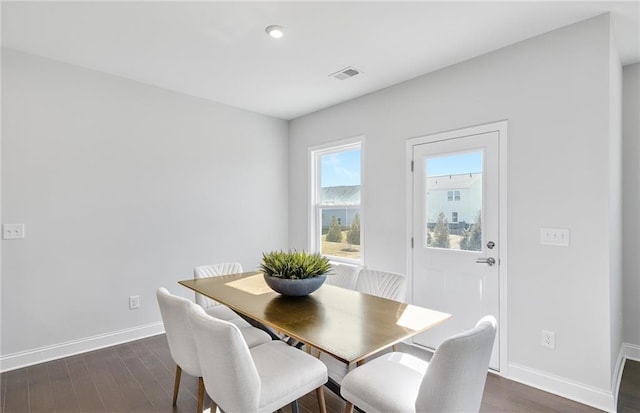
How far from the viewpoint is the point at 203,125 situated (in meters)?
3.94

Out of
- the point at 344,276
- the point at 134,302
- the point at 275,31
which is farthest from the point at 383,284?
the point at 134,302

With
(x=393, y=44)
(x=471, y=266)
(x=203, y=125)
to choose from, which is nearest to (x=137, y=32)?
(x=203, y=125)

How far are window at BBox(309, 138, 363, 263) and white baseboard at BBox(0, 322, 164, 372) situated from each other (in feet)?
7.09

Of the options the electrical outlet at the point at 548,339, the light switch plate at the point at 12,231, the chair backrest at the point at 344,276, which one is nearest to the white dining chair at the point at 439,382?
the chair backrest at the point at 344,276

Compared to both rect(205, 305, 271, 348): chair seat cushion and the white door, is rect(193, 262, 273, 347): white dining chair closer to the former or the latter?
rect(205, 305, 271, 348): chair seat cushion

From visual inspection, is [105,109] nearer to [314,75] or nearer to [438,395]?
[314,75]

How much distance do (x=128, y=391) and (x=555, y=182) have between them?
347cm

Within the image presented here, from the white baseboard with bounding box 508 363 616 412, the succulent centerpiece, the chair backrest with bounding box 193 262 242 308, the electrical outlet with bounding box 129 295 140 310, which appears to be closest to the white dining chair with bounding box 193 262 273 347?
the chair backrest with bounding box 193 262 242 308

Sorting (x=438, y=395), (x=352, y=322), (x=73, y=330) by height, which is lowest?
(x=73, y=330)

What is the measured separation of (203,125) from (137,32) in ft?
4.93

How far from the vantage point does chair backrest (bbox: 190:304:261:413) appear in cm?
142

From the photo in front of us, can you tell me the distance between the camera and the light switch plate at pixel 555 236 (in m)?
2.37

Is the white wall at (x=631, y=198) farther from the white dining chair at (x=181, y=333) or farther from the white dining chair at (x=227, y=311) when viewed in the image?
the white dining chair at (x=181, y=333)

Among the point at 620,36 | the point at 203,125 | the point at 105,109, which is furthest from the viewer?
the point at 203,125
